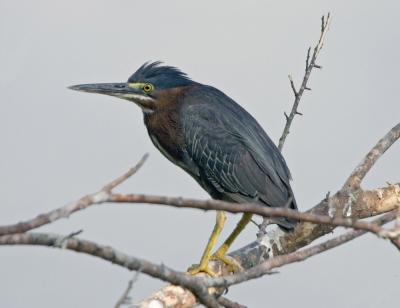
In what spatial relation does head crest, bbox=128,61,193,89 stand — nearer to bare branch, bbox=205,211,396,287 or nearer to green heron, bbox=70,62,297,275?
green heron, bbox=70,62,297,275

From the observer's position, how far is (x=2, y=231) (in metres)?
2.75

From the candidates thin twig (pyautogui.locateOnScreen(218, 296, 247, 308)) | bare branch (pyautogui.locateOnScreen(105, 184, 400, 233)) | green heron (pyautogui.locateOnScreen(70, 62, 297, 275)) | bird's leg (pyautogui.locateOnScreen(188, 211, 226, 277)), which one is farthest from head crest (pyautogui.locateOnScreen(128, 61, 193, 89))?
bare branch (pyautogui.locateOnScreen(105, 184, 400, 233))

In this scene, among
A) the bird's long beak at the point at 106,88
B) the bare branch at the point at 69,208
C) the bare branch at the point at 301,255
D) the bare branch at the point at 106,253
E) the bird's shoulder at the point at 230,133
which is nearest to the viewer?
the bare branch at the point at 69,208

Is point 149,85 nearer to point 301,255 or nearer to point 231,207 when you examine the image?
point 301,255

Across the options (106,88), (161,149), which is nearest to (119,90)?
(106,88)

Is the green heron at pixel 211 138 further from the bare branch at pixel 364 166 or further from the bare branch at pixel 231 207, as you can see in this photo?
the bare branch at pixel 231 207

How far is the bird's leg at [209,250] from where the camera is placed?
601 centimetres

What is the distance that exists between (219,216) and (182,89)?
1.22 meters

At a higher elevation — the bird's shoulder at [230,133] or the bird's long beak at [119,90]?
the bird's long beak at [119,90]

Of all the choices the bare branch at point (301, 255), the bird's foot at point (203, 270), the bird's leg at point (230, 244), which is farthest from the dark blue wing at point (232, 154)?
the bare branch at point (301, 255)

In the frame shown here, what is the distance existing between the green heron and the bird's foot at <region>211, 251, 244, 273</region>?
4 centimetres

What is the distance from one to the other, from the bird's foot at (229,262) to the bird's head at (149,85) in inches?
56.5

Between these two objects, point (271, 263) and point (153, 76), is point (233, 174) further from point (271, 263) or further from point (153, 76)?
point (271, 263)

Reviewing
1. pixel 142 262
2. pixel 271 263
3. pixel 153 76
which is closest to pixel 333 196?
pixel 153 76
